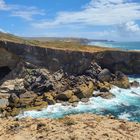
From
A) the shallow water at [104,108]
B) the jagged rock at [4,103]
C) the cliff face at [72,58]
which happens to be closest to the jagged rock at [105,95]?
the shallow water at [104,108]

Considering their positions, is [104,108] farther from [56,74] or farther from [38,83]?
[56,74]

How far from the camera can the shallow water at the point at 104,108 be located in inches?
2539

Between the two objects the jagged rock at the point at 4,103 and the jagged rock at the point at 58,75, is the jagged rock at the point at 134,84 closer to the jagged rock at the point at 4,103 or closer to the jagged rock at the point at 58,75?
the jagged rock at the point at 58,75

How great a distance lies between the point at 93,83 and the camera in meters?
85.9

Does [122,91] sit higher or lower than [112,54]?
lower

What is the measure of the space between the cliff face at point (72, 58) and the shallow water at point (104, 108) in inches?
826

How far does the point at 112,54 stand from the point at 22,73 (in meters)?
27.9

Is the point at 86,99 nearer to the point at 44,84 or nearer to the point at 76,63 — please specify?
the point at 44,84

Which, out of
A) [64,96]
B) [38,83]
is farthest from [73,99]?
[38,83]

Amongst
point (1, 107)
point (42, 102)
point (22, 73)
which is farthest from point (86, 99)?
point (22, 73)

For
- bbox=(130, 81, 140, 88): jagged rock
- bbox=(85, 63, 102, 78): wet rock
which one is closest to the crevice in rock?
bbox=(85, 63, 102, 78): wet rock

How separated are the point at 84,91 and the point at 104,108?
875cm

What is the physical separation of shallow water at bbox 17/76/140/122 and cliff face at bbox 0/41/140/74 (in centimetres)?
2098

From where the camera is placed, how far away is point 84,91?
77.3 meters
